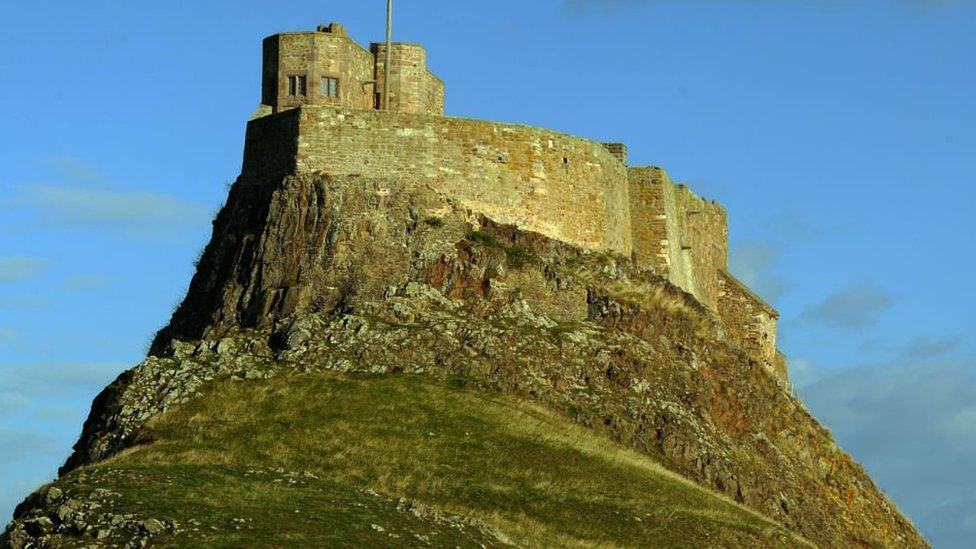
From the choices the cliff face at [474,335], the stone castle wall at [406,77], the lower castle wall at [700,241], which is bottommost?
the cliff face at [474,335]

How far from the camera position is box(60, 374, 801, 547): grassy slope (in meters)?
45.1

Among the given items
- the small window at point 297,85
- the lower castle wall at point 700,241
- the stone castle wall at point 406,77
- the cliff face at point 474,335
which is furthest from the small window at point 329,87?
the lower castle wall at point 700,241

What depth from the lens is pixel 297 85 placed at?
69.7 meters

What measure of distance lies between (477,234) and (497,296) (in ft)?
8.68

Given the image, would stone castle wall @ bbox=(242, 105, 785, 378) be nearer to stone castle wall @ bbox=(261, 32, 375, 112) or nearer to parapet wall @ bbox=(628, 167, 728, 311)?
parapet wall @ bbox=(628, 167, 728, 311)

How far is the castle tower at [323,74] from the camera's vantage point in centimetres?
6950

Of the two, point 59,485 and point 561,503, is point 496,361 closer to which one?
point 561,503

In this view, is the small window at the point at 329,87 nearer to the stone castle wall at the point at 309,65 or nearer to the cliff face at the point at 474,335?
the stone castle wall at the point at 309,65

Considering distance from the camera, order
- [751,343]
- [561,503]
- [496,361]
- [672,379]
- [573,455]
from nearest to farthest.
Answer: [561,503], [573,455], [496,361], [672,379], [751,343]

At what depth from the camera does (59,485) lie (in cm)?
4609

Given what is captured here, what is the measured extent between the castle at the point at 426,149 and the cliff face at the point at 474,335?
2.81 feet

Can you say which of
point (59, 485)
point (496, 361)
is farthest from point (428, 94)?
point (59, 485)

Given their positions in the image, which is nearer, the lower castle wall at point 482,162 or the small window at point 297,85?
the lower castle wall at point 482,162

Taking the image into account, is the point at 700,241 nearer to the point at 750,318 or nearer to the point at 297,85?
the point at 750,318
